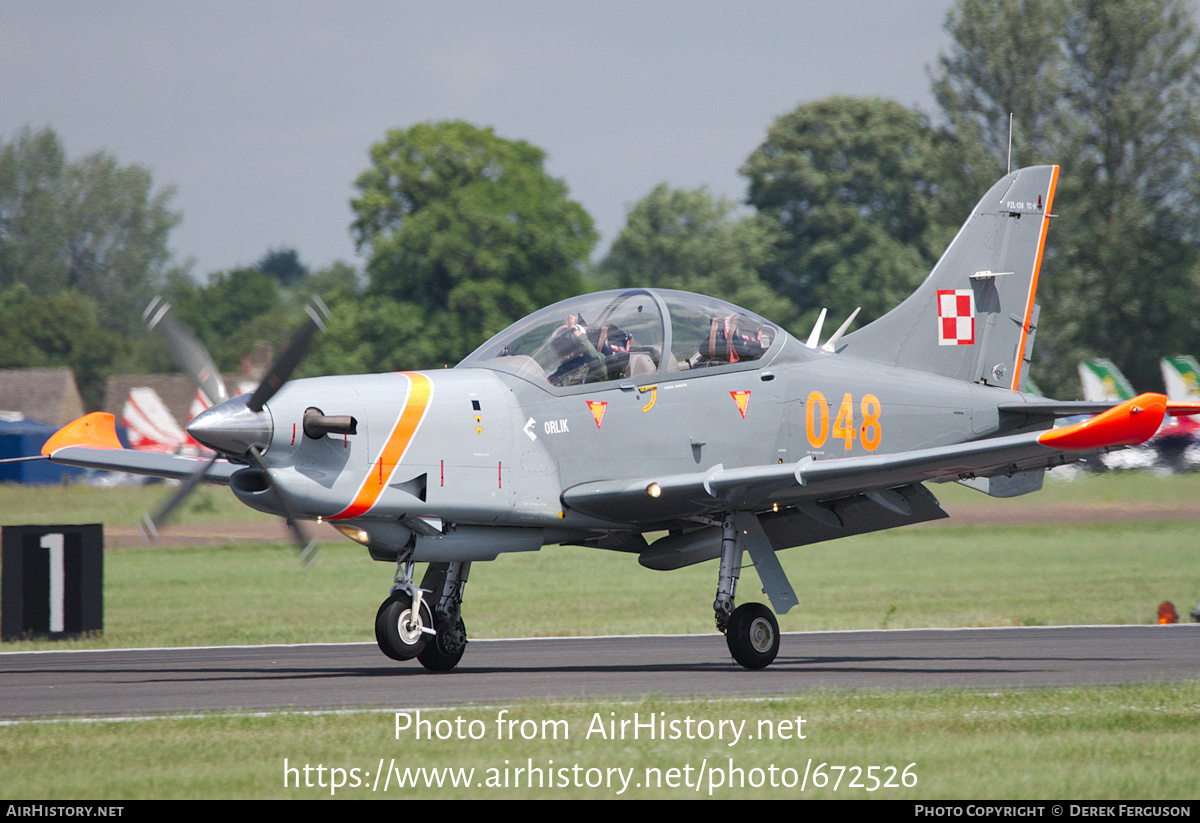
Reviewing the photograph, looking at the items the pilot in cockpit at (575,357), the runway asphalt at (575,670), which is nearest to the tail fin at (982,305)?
the runway asphalt at (575,670)

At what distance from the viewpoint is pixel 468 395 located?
11.7m

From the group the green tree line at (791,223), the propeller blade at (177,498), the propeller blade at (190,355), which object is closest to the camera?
the propeller blade at (177,498)

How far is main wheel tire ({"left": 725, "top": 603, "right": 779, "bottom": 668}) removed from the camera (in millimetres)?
12383

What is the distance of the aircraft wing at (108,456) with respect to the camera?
1282 cm

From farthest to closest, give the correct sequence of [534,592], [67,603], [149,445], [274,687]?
[149,445] < [534,592] < [67,603] < [274,687]

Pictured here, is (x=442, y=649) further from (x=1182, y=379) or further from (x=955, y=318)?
(x=1182, y=379)

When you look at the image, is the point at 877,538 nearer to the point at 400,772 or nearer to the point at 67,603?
the point at 67,603

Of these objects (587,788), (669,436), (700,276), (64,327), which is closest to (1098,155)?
(700,276)

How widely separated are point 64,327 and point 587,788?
8204cm

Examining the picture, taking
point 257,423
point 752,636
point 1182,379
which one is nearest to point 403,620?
point 257,423

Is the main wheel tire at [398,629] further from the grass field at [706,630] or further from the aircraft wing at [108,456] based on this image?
the grass field at [706,630]

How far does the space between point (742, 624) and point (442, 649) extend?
2.75 metres

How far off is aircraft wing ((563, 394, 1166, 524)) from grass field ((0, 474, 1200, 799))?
2097 millimetres

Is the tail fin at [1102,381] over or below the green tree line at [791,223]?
below
